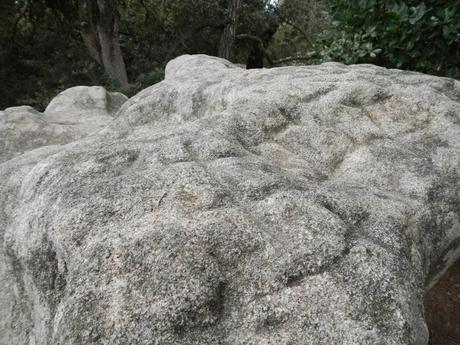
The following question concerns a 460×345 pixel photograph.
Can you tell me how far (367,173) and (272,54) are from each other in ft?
38.2

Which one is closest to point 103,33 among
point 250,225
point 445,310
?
point 445,310

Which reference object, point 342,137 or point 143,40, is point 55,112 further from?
point 143,40

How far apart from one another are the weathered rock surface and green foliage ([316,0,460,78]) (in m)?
1.14

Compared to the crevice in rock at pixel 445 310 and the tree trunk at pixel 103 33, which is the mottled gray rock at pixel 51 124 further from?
the tree trunk at pixel 103 33

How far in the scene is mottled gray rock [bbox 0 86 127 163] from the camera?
339 cm

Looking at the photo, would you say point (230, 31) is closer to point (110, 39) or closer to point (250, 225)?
point (110, 39)

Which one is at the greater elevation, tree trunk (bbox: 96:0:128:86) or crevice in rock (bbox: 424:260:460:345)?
tree trunk (bbox: 96:0:128:86)

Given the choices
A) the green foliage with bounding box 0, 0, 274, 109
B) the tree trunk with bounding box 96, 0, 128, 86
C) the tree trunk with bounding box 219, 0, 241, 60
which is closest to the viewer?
the tree trunk with bounding box 96, 0, 128, 86

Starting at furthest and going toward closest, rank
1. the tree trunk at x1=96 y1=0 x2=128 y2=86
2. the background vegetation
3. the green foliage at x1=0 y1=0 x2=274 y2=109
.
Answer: the green foliage at x1=0 y1=0 x2=274 y2=109, the background vegetation, the tree trunk at x1=96 y1=0 x2=128 y2=86

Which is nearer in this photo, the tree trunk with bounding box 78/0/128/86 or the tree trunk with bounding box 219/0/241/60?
the tree trunk with bounding box 78/0/128/86

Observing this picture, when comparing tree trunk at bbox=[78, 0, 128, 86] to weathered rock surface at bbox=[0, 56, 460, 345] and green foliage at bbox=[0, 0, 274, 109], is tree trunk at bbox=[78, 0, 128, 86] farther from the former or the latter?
weathered rock surface at bbox=[0, 56, 460, 345]

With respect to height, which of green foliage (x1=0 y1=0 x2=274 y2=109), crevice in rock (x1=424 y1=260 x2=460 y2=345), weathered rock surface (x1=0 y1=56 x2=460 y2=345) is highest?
weathered rock surface (x1=0 y1=56 x2=460 y2=345)

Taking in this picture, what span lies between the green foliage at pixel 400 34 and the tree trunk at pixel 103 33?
6.53 meters

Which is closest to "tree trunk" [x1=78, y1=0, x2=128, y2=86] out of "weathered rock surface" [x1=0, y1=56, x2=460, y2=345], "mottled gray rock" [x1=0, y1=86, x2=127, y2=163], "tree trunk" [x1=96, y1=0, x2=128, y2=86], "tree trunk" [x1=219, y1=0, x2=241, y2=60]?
"tree trunk" [x1=96, y1=0, x2=128, y2=86]
